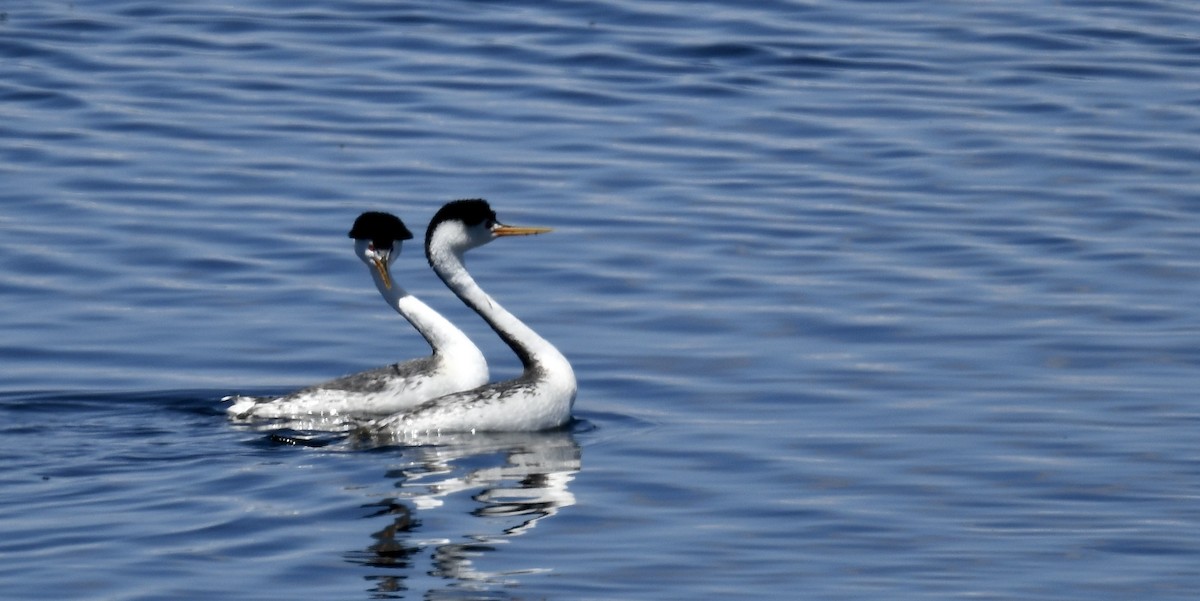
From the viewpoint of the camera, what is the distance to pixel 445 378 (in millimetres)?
14906

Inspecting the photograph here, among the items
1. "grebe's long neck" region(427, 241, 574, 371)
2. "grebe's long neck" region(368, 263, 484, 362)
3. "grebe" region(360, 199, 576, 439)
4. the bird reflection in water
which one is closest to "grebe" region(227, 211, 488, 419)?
"grebe's long neck" region(368, 263, 484, 362)

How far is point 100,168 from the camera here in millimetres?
21094

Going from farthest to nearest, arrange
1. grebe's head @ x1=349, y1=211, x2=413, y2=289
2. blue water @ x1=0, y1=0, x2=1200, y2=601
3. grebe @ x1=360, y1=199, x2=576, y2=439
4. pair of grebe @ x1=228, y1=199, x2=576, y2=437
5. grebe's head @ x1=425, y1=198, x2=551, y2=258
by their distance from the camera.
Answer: grebe's head @ x1=349, y1=211, x2=413, y2=289 → grebe's head @ x1=425, y1=198, x2=551, y2=258 → pair of grebe @ x1=228, y1=199, x2=576, y2=437 → grebe @ x1=360, y1=199, x2=576, y2=439 → blue water @ x1=0, y1=0, x2=1200, y2=601

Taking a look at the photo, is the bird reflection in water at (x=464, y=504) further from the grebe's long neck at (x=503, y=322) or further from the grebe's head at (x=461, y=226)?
the grebe's head at (x=461, y=226)

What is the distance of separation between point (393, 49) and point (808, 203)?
8.45m

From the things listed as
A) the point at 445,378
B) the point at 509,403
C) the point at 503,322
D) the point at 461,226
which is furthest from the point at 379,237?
the point at 509,403

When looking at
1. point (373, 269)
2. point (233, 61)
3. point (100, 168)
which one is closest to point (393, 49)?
point (233, 61)

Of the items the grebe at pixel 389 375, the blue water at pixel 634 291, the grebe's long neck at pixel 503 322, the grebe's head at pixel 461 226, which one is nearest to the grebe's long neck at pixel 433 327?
the grebe at pixel 389 375

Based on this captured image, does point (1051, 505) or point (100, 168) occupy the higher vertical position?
point (100, 168)

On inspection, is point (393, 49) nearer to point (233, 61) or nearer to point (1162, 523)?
point (233, 61)

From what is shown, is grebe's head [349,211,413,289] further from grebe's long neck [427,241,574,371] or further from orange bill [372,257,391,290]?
grebe's long neck [427,241,574,371]

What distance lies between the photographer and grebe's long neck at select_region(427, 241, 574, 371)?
1423 centimetres

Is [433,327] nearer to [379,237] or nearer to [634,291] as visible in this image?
[379,237]

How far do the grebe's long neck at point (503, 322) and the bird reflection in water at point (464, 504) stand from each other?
482 millimetres
